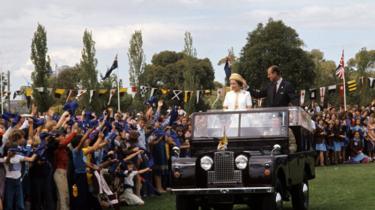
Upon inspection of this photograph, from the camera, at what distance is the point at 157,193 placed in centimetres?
2173

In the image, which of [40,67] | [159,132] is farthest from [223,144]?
[40,67]

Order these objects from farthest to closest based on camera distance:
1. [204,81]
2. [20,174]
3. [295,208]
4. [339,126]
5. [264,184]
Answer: [204,81] → [339,126] → [295,208] → [20,174] → [264,184]

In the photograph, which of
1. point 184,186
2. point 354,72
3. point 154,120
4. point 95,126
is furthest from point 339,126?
point 354,72

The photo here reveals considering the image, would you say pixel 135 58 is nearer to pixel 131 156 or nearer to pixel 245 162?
pixel 131 156

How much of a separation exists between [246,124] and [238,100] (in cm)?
68

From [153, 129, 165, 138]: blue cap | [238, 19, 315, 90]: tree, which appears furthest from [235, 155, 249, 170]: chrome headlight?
[238, 19, 315, 90]: tree

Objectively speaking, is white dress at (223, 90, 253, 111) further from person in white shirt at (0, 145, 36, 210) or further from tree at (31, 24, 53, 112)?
tree at (31, 24, 53, 112)

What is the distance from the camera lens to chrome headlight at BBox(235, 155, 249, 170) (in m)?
13.7

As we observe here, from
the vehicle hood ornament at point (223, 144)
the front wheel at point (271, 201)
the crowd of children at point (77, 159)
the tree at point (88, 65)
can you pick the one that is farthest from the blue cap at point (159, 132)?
the tree at point (88, 65)

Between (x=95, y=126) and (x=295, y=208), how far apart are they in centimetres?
430

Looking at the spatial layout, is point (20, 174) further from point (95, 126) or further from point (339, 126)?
point (339, 126)

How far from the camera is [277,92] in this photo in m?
16.5

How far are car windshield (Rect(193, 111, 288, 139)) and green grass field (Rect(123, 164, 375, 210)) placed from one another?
2365mm

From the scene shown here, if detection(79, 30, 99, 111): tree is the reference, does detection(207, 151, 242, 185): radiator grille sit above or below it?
below
